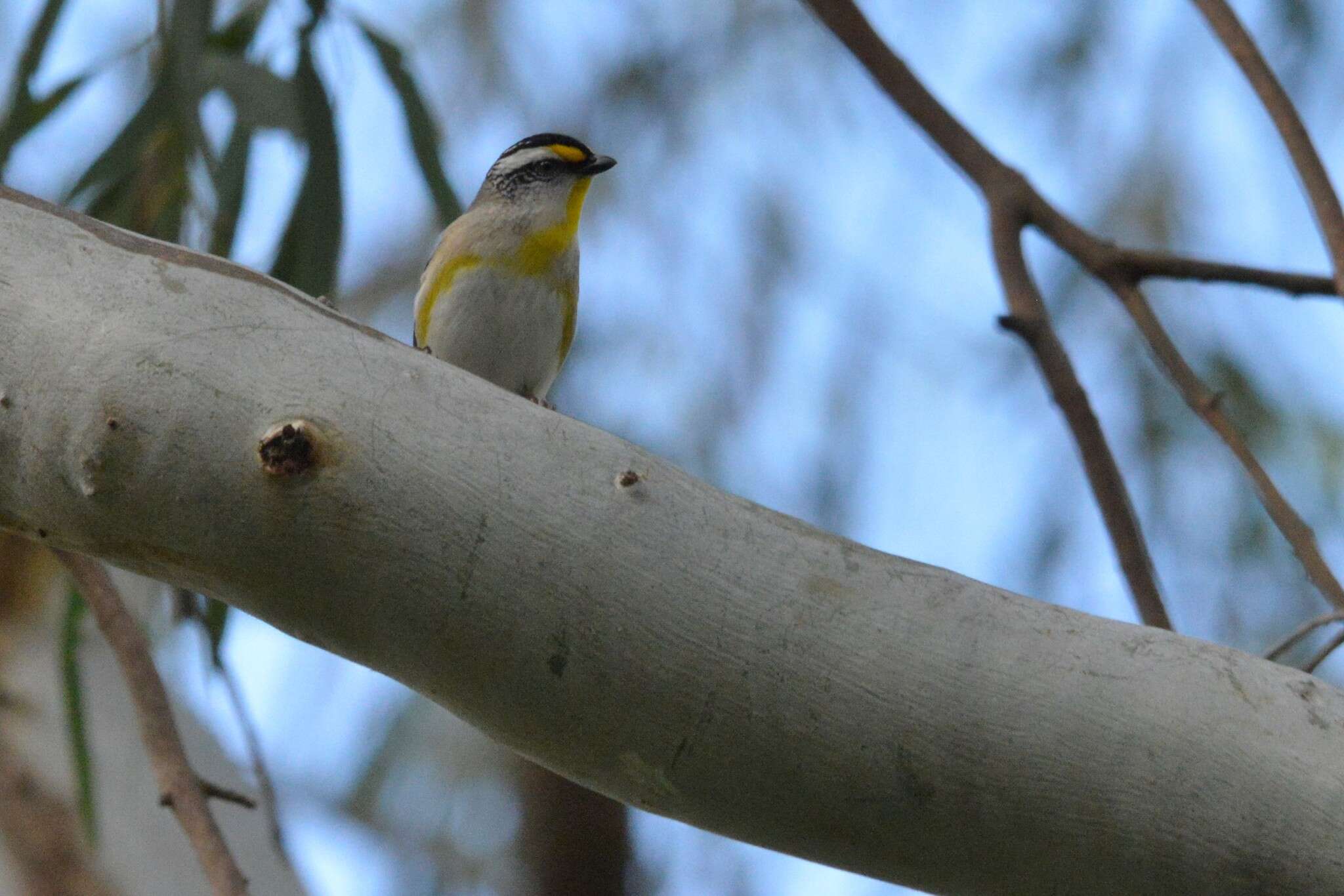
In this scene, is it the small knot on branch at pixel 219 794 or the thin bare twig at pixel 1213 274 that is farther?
the thin bare twig at pixel 1213 274

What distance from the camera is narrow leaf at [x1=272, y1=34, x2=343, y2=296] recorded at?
2497 mm

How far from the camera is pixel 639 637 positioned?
3.38ft

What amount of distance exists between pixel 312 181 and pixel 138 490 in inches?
65.5

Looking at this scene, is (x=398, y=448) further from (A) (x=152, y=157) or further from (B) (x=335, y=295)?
(A) (x=152, y=157)

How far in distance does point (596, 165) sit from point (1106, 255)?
0.94m

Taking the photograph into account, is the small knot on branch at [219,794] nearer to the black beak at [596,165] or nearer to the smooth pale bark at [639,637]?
the smooth pale bark at [639,637]

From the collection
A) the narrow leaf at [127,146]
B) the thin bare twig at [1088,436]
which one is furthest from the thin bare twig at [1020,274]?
the narrow leaf at [127,146]

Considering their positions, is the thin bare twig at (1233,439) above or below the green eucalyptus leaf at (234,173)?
below

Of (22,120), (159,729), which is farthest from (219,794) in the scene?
(22,120)

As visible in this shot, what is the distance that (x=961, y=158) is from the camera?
2367 mm

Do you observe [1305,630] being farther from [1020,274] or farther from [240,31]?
[240,31]

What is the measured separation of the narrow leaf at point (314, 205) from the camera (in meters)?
2.50

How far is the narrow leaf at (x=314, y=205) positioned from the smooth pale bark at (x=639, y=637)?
1419 millimetres

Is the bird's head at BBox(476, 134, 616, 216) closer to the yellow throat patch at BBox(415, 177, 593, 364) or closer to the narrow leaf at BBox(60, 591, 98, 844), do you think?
the yellow throat patch at BBox(415, 177, 593, 364)
